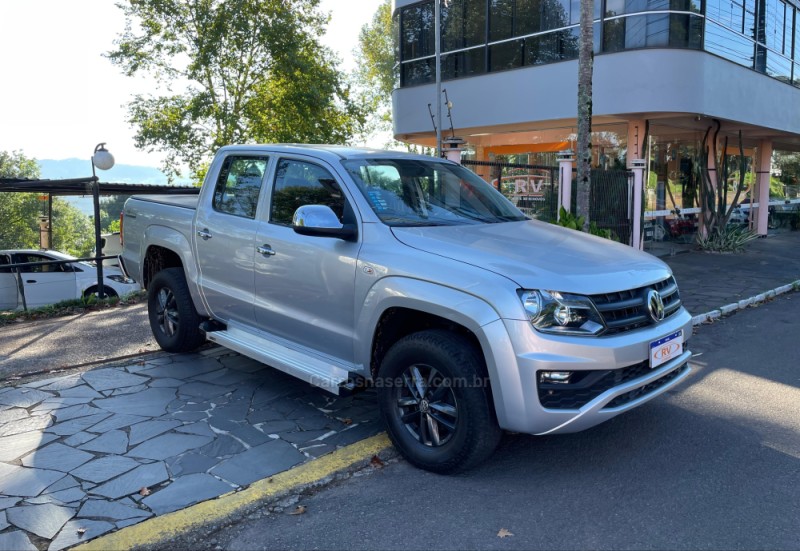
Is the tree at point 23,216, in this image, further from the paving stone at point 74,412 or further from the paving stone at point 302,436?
the paving stone at point 302,436

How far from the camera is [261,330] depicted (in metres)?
4.87

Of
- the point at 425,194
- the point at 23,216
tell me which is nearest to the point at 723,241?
the point at 425,194

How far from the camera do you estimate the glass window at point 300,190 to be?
4426 mm

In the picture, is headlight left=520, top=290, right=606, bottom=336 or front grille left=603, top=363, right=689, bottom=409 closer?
headlight left=520, top=290, right=606, bottom=336

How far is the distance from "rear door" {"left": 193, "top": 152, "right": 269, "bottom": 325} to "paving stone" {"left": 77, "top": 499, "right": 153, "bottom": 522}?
6.00 feet

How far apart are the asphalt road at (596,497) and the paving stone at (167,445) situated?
97cm

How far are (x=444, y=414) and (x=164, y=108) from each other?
2030 centimetres

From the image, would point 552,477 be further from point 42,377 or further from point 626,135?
point 626,135

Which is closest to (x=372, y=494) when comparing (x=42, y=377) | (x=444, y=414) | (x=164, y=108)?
(x=444, y=414)

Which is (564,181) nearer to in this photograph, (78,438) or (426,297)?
(426,297)

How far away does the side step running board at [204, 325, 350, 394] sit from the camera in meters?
4.04

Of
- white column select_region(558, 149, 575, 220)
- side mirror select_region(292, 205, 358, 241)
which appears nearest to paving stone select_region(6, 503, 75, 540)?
side mirror select_region(292, 205, 358, 241)

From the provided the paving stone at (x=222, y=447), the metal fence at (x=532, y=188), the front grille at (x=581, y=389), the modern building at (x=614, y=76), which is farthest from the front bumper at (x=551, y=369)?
the modern building at (x=614, y=76)

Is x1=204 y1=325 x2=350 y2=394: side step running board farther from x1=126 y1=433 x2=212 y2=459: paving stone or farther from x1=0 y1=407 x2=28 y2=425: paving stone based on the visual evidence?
x1=0 y1=407 x2=28 y2=425: paving stone
